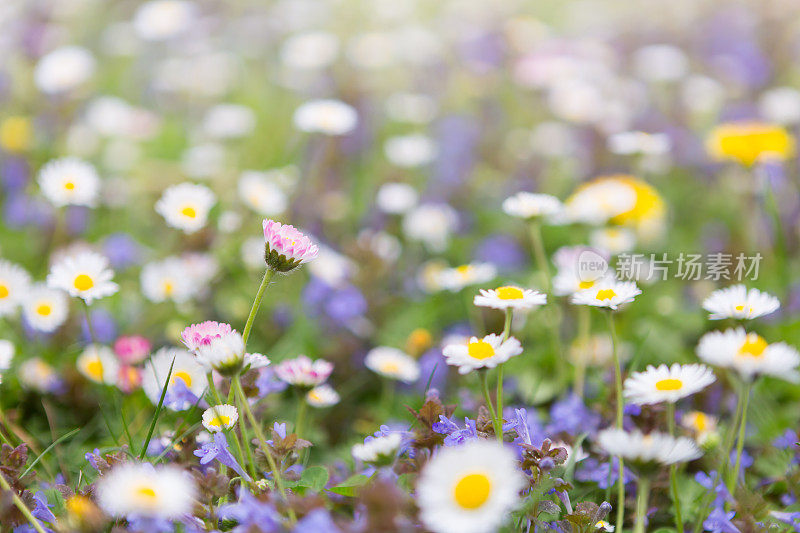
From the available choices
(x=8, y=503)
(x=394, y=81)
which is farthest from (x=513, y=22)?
(x=8, y=503)

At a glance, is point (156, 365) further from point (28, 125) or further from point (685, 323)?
point (28, 125)

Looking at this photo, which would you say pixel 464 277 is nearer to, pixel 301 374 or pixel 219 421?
pixel 301 374

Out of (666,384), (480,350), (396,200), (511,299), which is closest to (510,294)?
(511,299)

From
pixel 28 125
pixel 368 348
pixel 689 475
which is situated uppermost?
pixel 28 125

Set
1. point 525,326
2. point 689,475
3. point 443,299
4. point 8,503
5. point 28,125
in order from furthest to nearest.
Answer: point 28,125
point 443,299
point 525,326
point 689,475
point 8,503

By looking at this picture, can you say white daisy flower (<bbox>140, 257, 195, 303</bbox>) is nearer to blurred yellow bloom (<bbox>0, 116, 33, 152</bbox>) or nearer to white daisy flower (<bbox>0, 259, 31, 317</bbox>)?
white daisy flower (<bbox>0, 259, 31, 317</bbox>)

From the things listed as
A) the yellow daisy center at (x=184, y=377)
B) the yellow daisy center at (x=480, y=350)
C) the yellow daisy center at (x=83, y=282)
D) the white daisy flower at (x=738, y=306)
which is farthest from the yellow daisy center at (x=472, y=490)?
the yellow daisy center at (x=83, y=282)
